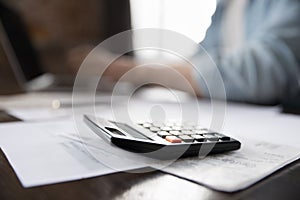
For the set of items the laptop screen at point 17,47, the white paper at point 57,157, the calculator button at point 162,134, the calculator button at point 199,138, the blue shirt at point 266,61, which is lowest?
the blue shirt at point 266,61

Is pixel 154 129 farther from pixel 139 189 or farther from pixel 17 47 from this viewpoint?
pixel 17 47

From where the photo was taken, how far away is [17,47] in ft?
3.01

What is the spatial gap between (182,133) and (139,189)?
0.10 meters

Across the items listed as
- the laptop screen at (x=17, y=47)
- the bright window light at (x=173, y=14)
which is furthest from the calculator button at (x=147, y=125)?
the bright window light at (x=173, y=14)

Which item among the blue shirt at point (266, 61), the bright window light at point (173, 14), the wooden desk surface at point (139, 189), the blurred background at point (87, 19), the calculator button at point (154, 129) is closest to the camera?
the wooden desk surface at point (139, 189)

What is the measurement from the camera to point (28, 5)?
141 cm

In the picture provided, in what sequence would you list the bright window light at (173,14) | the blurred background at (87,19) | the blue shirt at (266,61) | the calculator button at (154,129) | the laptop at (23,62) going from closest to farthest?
the calculator button at (154,129) < the blue shirt at (266,61) < the laptop at (23,62) < the bright window light at (173,14) < the blurred background at (87,19)

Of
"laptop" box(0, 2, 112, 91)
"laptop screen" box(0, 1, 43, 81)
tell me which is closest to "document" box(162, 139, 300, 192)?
"laptop" box(0, 2, 112, 91)

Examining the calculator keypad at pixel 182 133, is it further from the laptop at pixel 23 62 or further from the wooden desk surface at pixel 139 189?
the laptop at pixel 23 62

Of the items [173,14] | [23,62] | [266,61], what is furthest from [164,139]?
[173,14]

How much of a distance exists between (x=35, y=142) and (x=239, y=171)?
0.65 ft

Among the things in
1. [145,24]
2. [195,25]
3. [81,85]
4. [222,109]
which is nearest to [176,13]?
[145,24]

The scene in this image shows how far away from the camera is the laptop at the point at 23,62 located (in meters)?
0.84

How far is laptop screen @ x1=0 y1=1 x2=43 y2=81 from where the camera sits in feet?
2.89
